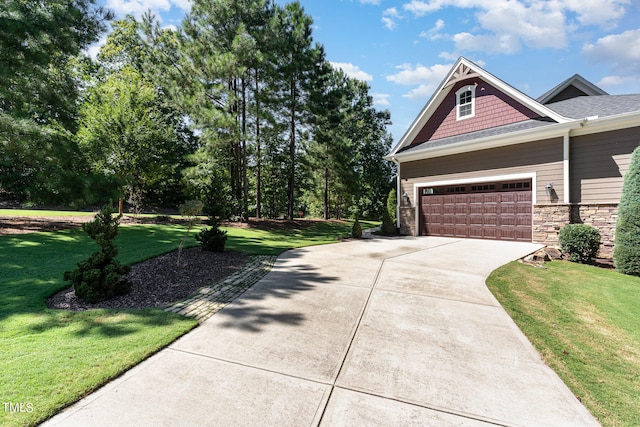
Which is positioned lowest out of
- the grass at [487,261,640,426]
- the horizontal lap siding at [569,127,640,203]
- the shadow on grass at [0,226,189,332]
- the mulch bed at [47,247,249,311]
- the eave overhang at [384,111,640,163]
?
the grass at [487,261,640,426]

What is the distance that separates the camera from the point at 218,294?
4699 millimetres

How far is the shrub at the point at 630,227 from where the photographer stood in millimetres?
6289

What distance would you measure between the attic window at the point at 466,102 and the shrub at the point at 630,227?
605 cm

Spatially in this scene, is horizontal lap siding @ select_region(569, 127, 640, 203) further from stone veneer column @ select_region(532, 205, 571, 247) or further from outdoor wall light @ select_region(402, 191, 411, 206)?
outdoor wall light @ select_region(402, 191, 411, 206)

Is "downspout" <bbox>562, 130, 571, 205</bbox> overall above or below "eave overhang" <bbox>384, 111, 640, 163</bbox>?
below

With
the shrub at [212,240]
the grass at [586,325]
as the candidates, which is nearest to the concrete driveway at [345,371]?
the grass at [586,325]

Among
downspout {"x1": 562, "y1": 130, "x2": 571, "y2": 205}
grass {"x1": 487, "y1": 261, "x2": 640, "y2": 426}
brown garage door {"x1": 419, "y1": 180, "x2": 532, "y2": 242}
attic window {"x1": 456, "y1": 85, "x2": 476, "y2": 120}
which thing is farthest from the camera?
attic window {"x1": 456, "y1": 85, "x2": 476, "y2": 120}

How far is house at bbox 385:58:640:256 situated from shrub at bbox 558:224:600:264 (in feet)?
3.53

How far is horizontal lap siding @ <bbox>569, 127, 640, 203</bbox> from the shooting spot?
812cm

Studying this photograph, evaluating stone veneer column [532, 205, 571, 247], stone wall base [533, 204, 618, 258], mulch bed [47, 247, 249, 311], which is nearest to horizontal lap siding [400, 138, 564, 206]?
stone veneer column [532, 205, 571, 247]

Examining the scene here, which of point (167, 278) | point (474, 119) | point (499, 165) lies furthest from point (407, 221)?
point (167, 278)

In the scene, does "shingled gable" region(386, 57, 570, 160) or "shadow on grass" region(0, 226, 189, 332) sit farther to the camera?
A: "shingled gable" region(386, 57, 570, 160)

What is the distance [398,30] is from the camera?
9.85 meters

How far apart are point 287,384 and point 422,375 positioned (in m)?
1.26
